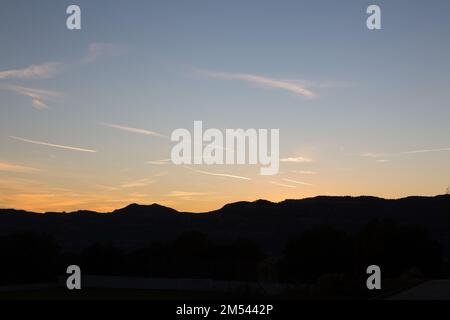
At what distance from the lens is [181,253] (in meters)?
93.7

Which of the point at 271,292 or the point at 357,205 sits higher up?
the point at 357,205

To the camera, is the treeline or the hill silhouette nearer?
the treeline

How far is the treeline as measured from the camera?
61969 mm

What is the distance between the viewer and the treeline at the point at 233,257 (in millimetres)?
61969

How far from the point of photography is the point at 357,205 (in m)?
198

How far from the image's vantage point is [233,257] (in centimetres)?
9600

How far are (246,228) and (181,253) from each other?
93.4 m

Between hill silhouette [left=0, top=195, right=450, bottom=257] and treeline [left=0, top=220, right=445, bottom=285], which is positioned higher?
hill silhouette [left=0, top=195, right=450, bottom=257]

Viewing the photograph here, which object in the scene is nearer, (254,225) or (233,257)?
(233,257)
